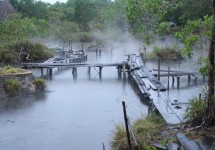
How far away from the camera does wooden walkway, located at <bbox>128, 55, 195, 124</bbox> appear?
9.83 metres

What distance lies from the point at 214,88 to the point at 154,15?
201 centimetres

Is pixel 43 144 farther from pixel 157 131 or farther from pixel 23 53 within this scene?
pixel 23 53

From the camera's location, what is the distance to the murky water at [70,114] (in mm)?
9734

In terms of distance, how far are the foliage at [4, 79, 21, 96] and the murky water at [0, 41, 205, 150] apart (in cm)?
50

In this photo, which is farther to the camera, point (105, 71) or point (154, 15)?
point (105, 71)

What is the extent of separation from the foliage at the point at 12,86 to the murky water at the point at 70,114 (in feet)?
1.64

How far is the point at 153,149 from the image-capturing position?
7.19 metres

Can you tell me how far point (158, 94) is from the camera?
12.8m

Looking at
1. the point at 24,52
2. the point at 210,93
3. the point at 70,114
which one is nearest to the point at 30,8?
the point at 24,52

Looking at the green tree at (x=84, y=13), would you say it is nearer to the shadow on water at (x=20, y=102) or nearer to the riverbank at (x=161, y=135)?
the shadow on water at (x=20, y=102)

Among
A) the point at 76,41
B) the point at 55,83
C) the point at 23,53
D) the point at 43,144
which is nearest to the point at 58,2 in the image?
the point at 76,41

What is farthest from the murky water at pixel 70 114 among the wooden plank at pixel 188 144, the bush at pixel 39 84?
the wooden plank at pixel 188 144

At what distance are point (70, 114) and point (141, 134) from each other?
468 centimetres

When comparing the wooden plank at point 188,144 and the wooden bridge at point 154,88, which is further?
the wooden bridge at point 154,88
